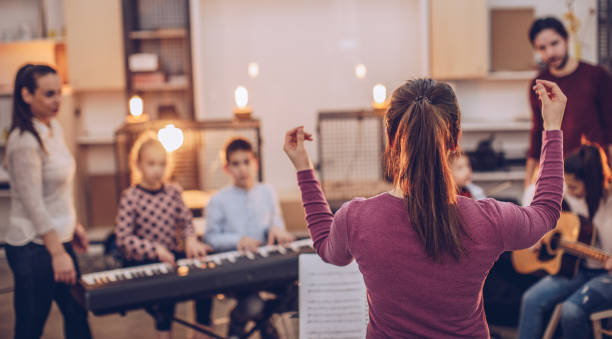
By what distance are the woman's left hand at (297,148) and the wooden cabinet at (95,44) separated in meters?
3.78

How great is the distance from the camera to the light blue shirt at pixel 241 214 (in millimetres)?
2525

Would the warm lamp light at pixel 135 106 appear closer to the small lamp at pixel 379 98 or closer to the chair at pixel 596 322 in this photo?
the small lamp at pixel 379 98

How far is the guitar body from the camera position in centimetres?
224

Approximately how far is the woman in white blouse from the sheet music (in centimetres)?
85

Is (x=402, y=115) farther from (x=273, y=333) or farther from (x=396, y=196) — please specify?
(x=273, y=333)

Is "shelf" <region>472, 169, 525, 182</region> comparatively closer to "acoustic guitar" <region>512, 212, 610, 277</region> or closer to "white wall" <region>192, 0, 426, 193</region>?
"white wall" <region>192, 0, 426, 193</region>

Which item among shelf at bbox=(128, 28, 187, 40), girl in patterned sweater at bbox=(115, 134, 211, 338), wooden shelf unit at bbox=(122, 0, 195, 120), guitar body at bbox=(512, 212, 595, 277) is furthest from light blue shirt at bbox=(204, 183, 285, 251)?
shelf at bbox=(128, 28, 187, 40)

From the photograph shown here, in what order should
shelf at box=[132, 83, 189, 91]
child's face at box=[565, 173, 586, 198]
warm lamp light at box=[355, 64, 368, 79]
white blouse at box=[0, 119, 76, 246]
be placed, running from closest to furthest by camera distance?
white blouse at box=[0, 119, 76, 246] < child's face at box=[565, 173, 586, 198] < shelf at box=[132, 83, 189, 91] < warm lamp light at box=[355, 64, 368, 79]

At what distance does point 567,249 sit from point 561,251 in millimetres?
35

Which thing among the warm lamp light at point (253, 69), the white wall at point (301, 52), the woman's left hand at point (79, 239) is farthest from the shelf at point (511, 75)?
the woman's left hand at point (79, 239)

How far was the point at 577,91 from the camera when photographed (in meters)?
2.51

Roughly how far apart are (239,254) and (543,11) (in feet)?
12.9

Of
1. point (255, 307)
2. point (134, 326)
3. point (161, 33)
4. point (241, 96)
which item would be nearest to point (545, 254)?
point (255, 307)

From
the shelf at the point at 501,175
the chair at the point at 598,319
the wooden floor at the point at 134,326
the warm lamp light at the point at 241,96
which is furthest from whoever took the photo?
the shelf at the point at 501,175
